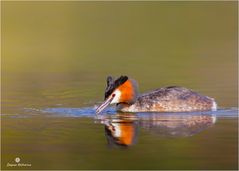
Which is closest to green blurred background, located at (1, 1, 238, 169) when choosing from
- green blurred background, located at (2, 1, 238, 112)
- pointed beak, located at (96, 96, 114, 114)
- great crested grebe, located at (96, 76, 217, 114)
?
green blurred background, located at (2, 1, 238, 112)

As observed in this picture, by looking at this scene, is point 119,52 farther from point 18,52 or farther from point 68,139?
point 68,139

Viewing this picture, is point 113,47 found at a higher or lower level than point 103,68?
higher

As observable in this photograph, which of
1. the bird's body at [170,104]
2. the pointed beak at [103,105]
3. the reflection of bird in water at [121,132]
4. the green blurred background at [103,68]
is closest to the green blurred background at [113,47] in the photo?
the green blurred background at [103,68]

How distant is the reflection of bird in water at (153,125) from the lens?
52.3 feet

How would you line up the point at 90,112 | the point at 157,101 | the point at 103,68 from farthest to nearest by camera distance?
1. the point at 103,68
2. the point at 157,101
3. the point at 90,112

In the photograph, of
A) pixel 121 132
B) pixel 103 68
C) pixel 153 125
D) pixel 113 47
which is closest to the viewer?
pixel 121 132

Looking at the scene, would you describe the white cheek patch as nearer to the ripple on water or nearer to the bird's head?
the bird's head

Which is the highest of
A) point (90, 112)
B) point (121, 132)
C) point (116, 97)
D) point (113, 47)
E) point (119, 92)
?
point (113, 47)

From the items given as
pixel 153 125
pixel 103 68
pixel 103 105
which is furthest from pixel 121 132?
pixel 103 68

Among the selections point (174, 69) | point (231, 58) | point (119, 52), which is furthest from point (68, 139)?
point (119, 52)

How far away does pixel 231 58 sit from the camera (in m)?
33.3

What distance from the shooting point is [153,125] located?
1703 centimetres

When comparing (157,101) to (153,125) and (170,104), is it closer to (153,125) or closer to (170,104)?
(170,104)

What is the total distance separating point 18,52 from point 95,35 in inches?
286
